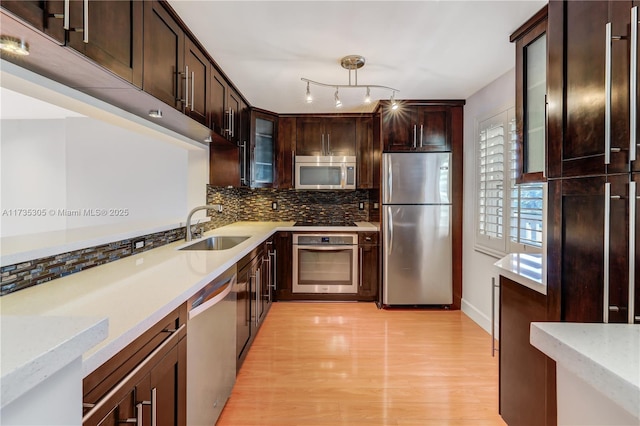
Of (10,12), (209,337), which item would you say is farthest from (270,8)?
(209,337)

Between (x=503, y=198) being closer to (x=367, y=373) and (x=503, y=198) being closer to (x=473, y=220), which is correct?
(x=473, y=220)

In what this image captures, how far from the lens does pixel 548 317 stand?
51.2 inches

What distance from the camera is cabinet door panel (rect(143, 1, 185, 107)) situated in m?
1.46

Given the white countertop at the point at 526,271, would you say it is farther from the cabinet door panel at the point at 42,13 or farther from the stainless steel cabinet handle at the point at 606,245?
the cabinet door panel at the point at 42,13

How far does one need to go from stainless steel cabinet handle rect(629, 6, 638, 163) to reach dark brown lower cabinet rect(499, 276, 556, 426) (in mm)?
723

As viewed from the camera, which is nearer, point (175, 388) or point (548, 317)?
point (175, 388)

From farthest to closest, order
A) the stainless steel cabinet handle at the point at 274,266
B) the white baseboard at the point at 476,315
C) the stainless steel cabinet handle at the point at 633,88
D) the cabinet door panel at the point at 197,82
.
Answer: the stainless steel cabinet handle at the point at 274,266, the white baseboard at the point at 476,315, the cabinet door panel at the point at 197,82, the stainless steel cabinet handle at the point at 633,88

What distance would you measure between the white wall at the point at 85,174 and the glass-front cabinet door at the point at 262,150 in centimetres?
97

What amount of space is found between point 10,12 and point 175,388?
1.30m

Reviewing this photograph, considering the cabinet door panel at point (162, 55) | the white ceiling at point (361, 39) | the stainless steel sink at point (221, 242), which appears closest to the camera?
the cabinet door panel at point (162, 55)

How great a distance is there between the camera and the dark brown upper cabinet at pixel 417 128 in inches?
133

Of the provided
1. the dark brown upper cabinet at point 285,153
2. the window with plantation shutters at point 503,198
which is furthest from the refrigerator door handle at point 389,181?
the dark brown upper cabinet at point 285,153

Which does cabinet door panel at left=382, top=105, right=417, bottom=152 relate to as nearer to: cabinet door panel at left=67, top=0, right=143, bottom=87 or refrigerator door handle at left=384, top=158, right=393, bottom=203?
refrigerator door handle at left=384, top=158, right=393, bottom=203

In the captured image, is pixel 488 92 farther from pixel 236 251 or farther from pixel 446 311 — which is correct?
pixel 236 251
